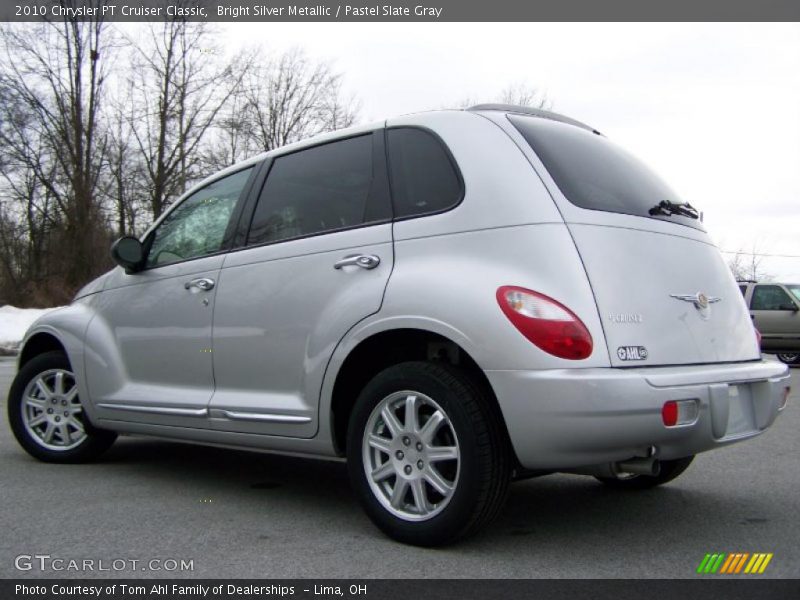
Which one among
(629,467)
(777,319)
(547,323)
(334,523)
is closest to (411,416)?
(547,323)

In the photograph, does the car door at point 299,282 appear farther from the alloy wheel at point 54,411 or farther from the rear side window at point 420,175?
the alloy wheel at point 54,411

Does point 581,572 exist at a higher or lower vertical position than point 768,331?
higher

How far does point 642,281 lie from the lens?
3217 millimetres

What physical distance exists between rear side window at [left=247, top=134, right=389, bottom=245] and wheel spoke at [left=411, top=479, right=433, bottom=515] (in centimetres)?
117

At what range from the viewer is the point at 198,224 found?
4.71m

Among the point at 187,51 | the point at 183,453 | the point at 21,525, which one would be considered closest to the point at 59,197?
the point at 187,51

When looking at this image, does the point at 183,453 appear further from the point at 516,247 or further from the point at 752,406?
the point at 752,406

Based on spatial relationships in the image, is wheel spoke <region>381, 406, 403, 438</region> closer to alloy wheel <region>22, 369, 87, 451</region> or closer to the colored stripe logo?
the colored stripe logo

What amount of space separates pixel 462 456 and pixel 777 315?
14130 mm

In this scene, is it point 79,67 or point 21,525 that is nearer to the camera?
point 21,525

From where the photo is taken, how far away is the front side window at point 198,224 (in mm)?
4504

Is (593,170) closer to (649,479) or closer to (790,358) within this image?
(649,479)

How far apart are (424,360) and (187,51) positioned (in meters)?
27.0


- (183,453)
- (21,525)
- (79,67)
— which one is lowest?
(183,453)
